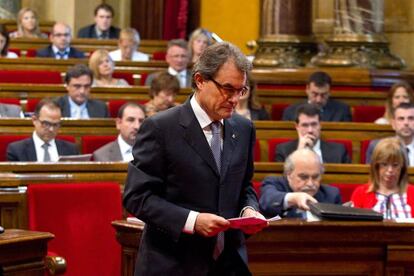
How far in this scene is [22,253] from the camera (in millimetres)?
4035

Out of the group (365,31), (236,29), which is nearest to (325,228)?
(365,31)

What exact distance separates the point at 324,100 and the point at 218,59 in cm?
581

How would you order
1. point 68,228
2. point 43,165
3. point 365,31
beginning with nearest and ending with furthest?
point 68,228, point 43,165, point 365,31

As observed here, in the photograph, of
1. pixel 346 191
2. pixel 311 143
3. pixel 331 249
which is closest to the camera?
pixel 331 249

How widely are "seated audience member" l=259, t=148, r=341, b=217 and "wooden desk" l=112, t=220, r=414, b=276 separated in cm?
79

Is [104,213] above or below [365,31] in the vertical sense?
below

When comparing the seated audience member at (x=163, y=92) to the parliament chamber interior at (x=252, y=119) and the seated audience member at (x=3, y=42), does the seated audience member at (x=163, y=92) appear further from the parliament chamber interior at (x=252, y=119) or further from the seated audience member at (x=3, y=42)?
the seated audience member at (x=3, y=42)

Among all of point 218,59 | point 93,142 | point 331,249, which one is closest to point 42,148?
point 93,142

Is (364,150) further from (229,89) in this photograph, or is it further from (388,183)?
(229,89)

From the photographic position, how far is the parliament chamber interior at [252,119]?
4.74 meters

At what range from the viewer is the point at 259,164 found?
6.50 m

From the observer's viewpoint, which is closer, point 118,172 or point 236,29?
point 118,172

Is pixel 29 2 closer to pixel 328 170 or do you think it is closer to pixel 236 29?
pixel 236 29

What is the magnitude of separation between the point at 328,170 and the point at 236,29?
21.8 feet
